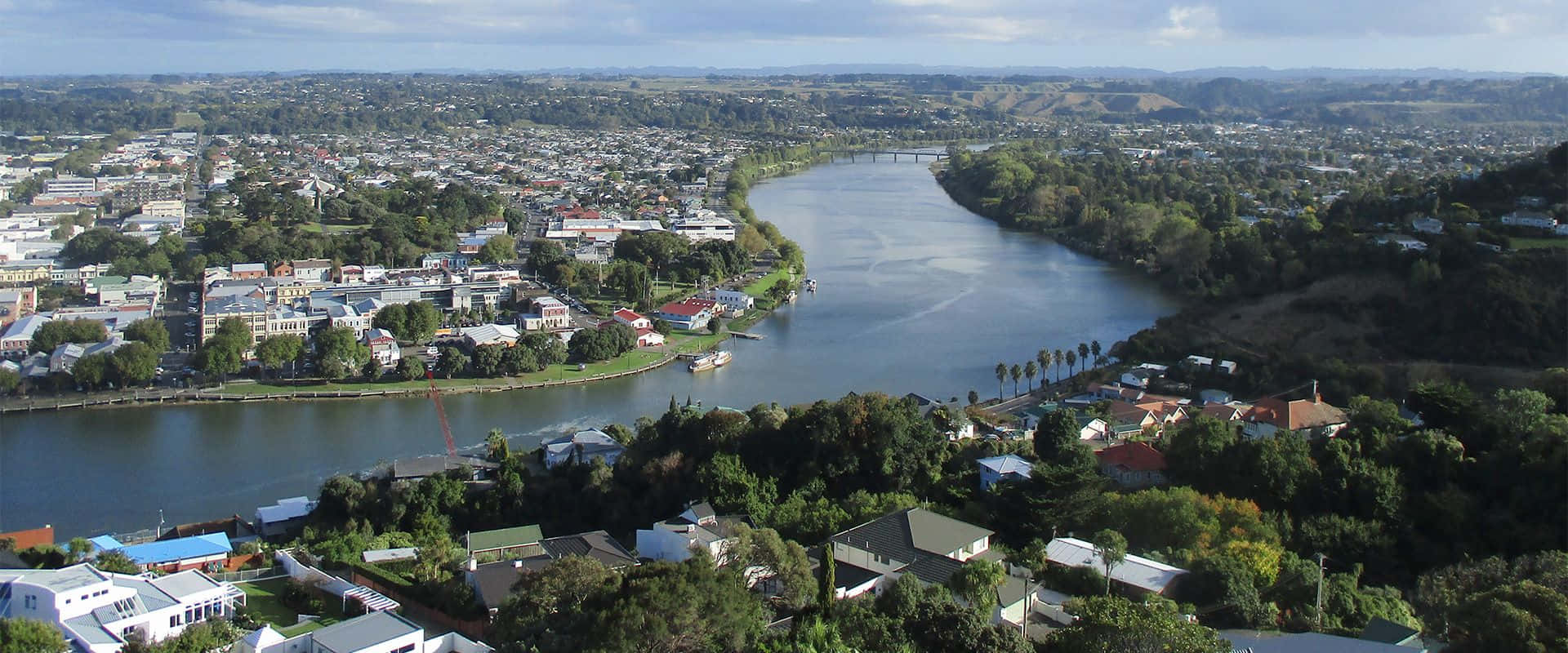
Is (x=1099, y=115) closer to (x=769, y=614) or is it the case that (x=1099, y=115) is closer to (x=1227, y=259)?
(x=1227, y=259)

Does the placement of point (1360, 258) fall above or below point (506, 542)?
above

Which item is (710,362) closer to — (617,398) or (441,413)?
(617,398)

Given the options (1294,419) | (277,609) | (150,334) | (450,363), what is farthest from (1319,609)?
(150,334)

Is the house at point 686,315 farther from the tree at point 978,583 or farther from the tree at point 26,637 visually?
the tree at point 26,637

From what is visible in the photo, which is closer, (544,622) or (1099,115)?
(544,622)

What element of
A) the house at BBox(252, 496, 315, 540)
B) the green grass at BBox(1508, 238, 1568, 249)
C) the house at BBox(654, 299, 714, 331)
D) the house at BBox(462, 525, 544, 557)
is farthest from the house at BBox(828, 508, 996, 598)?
the green grass at BBox(1508, 238, 1568, 249)

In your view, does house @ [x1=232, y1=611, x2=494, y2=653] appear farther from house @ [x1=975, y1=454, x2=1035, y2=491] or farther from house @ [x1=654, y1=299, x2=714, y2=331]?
house @ [x1=654, y1=299, x2=714, y2=331]

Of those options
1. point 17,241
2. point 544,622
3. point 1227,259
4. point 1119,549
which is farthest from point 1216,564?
point 17,241
